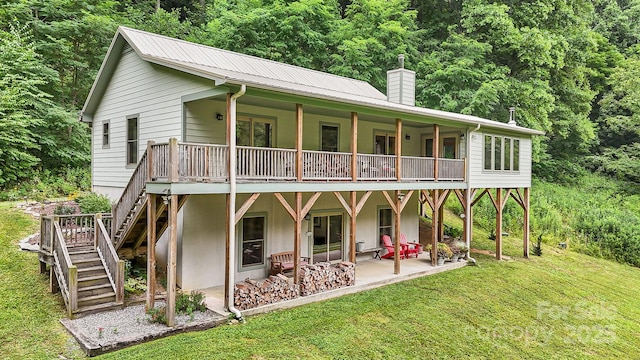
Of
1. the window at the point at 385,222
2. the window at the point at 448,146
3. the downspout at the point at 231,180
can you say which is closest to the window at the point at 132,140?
the downspout at the point at 231,180

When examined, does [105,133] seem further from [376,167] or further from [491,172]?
[491,172]

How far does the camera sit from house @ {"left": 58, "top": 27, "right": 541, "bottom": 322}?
8.66 metres

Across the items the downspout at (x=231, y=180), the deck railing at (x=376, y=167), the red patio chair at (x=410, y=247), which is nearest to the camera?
the downspout at (x=231, y=180)

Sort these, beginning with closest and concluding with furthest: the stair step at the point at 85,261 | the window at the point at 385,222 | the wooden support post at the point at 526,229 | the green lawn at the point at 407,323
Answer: the green lawn at the point at 407,323
the stair step at the point at 85,261
the window at the point at 385,222
the wooden support post at the point at 526,229

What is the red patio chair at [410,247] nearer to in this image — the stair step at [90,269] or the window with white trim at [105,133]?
the stair step at [90,269]

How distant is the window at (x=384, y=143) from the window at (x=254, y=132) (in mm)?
5109

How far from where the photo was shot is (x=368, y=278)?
1195cm

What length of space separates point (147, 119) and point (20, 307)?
5417 mm

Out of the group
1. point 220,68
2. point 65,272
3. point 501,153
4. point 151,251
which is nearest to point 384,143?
point 501,153

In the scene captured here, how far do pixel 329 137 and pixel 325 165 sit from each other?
117 inches

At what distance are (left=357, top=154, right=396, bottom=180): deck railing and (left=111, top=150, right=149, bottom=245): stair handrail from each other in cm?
583

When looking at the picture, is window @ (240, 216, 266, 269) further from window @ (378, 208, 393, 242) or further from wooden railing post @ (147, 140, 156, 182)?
window @ (378, 208, 393, 242)

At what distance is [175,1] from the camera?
3344 cm

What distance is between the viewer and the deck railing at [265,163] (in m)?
9.13
